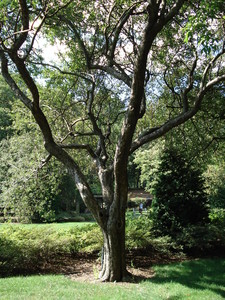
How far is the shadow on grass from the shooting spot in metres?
6.02

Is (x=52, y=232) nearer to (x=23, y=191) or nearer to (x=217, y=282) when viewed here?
(x=23, y=191)

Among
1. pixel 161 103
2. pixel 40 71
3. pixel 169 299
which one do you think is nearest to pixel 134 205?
pixel 161 103

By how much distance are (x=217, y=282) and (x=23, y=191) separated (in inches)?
221

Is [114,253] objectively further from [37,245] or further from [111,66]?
[111,66]

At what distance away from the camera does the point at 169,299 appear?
511 centimetres

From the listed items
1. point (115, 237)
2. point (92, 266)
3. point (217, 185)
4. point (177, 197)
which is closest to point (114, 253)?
point (115, 237)

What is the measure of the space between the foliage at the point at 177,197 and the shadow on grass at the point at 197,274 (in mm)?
1958

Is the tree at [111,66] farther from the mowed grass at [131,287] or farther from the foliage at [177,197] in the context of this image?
the foliage at [177,197]

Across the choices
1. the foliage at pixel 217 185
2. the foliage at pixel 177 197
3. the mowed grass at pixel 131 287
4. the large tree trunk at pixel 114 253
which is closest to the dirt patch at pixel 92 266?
the large tree trunk at pixel 114 253

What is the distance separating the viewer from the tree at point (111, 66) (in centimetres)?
576

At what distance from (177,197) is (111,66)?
528 cm

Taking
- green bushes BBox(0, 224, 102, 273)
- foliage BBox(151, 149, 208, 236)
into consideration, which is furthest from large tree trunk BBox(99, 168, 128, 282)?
foliage BBox(151, 149, 208, 236)

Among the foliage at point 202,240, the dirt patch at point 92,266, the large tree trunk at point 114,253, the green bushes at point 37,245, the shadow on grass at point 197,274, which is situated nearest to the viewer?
the shadow on grass at point 197,274

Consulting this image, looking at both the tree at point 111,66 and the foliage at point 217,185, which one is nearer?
the tree at point 111,66
